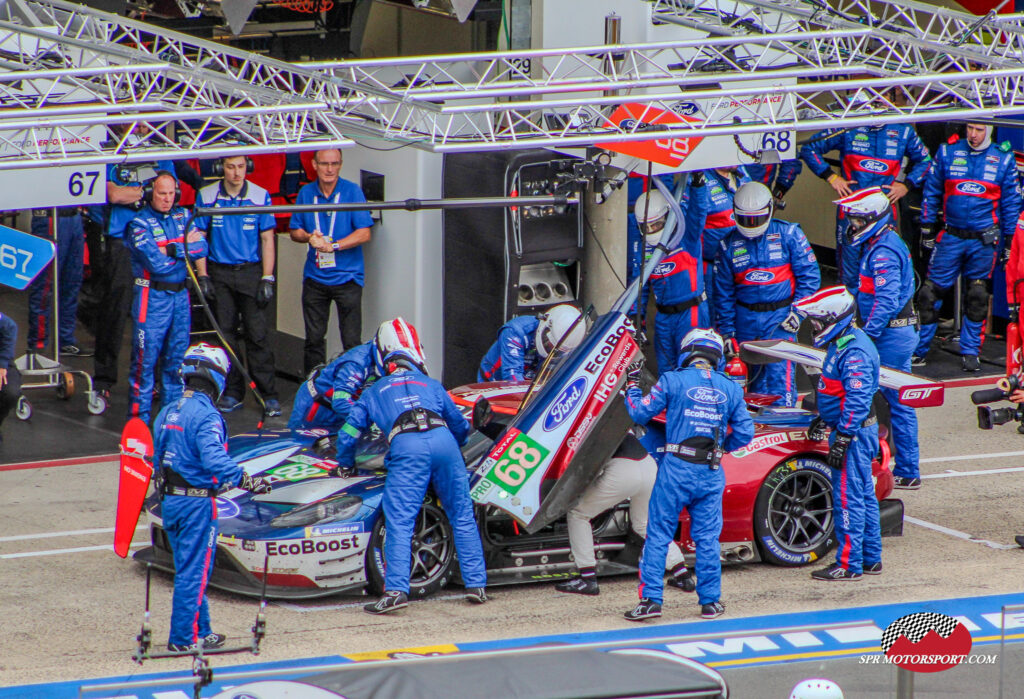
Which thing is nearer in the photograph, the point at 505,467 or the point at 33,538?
the point at 505,467

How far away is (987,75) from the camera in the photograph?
Result: 10.4 m

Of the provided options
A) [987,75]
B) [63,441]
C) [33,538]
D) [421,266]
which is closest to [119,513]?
[33,538]

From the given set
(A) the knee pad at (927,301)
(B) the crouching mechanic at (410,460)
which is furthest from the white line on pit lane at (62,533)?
(A) the knee pad at (927,301)

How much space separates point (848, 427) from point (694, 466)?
3.95 feet

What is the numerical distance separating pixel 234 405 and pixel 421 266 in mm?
2052

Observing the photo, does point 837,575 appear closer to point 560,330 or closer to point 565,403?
point 565,403

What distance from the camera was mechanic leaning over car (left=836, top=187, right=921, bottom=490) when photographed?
11117 mm

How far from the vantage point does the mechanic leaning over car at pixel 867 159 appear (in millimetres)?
14586

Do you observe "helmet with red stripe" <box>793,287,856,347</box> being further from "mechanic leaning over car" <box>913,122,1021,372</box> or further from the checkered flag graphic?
"mechanic leaning over car" <box>913,122,1021,372</box>

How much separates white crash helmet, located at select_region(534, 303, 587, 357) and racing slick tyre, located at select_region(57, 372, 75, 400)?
4934mm

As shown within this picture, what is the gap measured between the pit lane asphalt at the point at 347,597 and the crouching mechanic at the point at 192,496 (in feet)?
0.73

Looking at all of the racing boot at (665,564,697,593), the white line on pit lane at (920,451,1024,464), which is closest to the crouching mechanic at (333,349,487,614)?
the racing boot at (665,564,697,593)

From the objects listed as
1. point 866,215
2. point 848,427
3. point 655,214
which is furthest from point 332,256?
point 848,427

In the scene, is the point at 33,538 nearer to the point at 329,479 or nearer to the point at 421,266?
the point at 329,479
